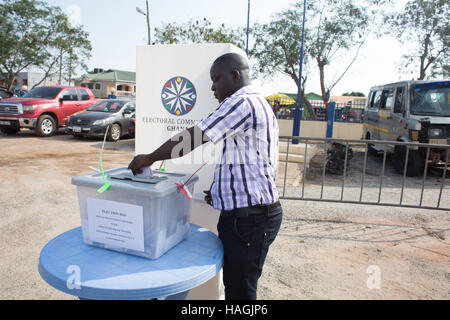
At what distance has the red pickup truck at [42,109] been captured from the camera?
10.7m

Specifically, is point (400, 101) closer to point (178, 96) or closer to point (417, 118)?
point (417, 118)

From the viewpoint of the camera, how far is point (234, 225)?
4.99 feet

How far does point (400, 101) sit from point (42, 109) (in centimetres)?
1116

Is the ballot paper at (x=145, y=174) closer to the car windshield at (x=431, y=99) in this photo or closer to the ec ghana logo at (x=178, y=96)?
the ec ghana logo at (x=178, y=96)

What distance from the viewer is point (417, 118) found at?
7.41m

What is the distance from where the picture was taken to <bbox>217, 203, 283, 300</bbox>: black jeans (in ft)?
4.96

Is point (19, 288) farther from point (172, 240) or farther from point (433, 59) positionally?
point (433, 59)

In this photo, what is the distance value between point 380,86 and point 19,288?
1037 centimetres

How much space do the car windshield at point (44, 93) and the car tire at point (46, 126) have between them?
868mm

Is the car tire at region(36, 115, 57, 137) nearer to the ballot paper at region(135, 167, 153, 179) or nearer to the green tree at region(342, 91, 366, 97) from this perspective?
the ballot paper at region(135, 167, 153, 179)

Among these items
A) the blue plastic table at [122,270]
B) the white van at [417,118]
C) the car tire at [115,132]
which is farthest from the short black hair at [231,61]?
the car tire at [115,132]

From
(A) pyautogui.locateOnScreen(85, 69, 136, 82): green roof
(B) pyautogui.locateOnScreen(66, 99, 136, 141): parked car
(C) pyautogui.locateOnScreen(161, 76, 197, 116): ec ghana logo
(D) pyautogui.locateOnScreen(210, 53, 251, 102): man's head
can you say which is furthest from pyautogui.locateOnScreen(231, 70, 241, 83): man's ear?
(A) pyautogui.locateOnScreen(85, 69, 136, 82): green roof

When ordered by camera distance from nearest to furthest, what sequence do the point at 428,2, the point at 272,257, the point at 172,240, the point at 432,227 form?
the point at 172,240
the point at 272,257
the point at 432,227
the point at 428,2
